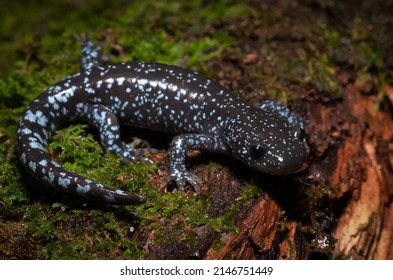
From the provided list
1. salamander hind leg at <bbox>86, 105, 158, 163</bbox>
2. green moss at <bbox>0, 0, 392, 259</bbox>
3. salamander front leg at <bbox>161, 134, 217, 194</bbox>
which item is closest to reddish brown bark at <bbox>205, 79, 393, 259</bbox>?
green moss at <bbox>0, 0, 392, 259</bbox>

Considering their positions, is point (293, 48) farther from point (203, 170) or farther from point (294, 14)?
point (203, 170)

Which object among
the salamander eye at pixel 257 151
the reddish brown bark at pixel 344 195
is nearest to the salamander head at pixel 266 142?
the salamander eye at pixel 257 151

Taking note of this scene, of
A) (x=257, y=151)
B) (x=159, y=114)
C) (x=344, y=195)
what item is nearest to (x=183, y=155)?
(x=159, y=114)

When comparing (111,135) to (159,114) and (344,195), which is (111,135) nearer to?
(159,114)

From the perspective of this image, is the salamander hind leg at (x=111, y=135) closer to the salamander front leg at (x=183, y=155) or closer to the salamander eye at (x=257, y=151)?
the salamander front leg at (x=183, y=155)

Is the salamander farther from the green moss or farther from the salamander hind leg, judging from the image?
the green moss
